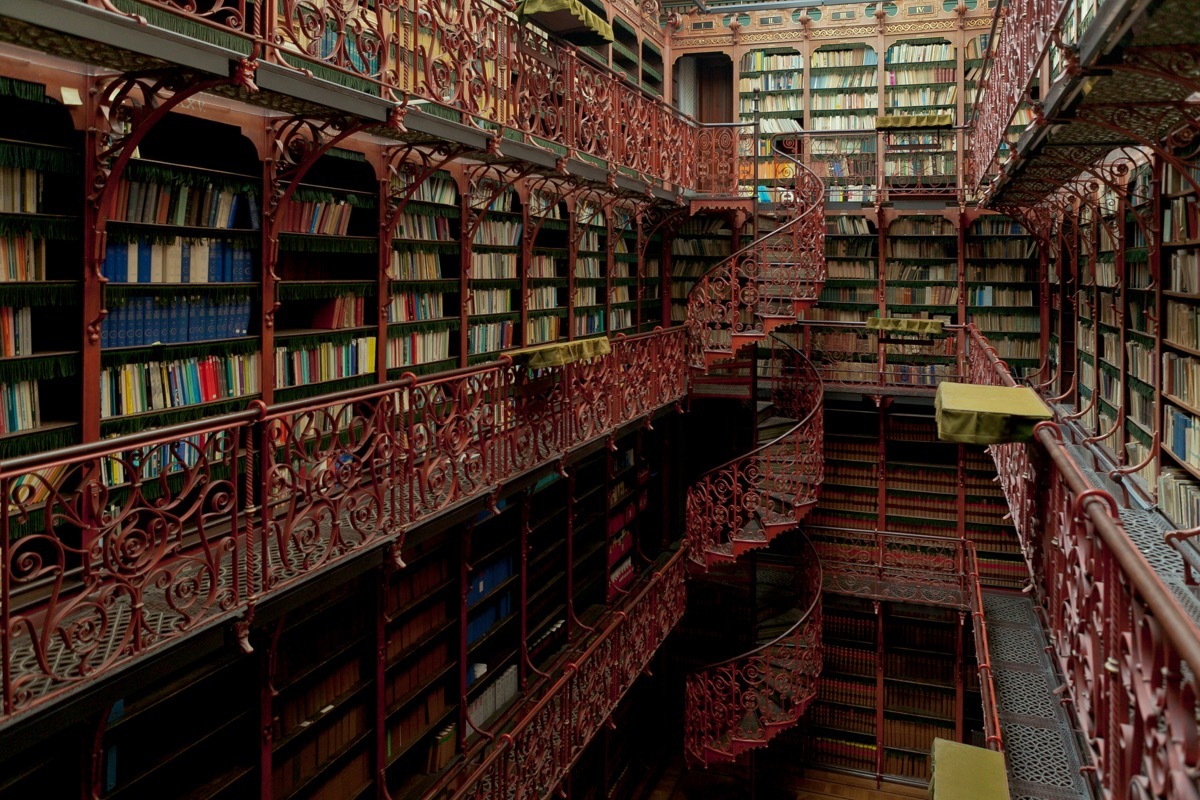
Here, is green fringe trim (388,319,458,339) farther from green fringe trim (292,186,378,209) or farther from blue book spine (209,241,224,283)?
blue book spine (209,241,224,283)

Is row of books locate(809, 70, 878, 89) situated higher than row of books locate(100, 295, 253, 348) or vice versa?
row of books locate(809, 70, 878, 89)

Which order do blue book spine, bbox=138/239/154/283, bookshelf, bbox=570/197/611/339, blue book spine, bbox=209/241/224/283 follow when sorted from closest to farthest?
blue book spine, bbox=138/239/154/283 → blue book spine, bbox=209/241/224/283 → bookshelf, bbox=570/197/611/339

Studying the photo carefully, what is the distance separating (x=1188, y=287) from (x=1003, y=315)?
4960mm

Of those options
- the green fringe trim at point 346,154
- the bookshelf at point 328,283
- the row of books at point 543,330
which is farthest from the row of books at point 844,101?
the green fringe trim at point 346,154

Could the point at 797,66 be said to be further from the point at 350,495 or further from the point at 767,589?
the point at 350,495

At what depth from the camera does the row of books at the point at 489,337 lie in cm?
572

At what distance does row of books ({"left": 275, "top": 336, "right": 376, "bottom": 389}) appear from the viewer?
4164 millimetres

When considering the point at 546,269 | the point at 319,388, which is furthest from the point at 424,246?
→ the point at 546,269

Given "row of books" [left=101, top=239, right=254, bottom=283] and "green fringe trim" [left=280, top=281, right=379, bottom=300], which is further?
"green fringe trim" [left=280, top=281, right=379, bottom=300]

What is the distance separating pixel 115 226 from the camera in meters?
3.25

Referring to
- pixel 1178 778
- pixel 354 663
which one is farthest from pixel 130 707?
pixel 1178 778

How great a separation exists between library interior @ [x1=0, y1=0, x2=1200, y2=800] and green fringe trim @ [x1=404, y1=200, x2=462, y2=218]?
0.02 metres

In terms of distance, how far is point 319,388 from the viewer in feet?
14.4

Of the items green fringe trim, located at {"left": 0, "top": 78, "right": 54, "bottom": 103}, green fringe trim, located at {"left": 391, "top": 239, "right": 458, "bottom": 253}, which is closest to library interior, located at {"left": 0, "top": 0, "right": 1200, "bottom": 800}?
green fringe trim, located at {"left": 0, "top": 78, "right": 54, "bottom": 103}
